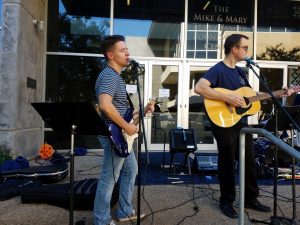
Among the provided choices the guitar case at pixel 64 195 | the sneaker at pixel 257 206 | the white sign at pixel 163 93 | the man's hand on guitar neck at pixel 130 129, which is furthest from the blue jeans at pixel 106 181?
the white sign at pixel 163 93

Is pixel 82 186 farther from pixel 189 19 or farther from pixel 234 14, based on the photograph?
pixel 234 14

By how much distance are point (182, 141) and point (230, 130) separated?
2.29 metres

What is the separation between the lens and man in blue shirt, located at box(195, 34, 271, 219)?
12.8 ft

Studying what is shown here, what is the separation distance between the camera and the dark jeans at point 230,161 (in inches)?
154

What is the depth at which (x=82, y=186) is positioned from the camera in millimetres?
4191

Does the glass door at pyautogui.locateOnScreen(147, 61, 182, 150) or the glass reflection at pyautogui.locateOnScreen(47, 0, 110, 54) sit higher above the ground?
the glass reflection at pyautogui.locateOnScreen(47, 0, 110, 54)

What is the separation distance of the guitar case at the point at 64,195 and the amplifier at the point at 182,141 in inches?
80.5

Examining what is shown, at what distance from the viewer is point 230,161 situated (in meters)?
3.94

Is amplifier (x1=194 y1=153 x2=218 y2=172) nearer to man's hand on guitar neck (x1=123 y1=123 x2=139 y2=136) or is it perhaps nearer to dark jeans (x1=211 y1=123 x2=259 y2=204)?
dark jeans (x1=211 y1=123 x2=259 y2=204)

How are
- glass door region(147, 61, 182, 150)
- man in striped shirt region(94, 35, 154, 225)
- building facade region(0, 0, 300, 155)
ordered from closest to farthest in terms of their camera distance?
man in striped shirt region(94, 35, 154, 225) → building facade region(0, 0, 300, 155) → glass door region(147, 61, 182, 150)

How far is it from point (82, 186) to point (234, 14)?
7.14 metres

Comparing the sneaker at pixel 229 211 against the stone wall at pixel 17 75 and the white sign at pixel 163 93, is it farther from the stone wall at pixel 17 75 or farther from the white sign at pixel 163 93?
the white sign at pixel 163 93

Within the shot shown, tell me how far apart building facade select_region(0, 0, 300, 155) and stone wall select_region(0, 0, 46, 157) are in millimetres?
645

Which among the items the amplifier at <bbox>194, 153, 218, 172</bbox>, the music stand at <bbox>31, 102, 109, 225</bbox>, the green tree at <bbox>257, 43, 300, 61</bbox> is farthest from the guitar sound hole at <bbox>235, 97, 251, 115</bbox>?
the green tree at <bbox>257, 43, 300, 61</bbox>
